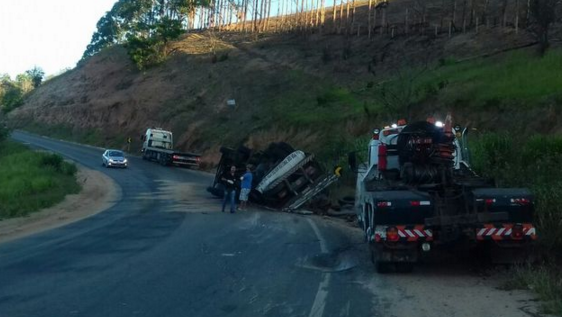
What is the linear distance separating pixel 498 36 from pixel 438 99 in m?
13.9

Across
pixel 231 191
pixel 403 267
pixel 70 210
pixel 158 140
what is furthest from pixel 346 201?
pixel 158 140

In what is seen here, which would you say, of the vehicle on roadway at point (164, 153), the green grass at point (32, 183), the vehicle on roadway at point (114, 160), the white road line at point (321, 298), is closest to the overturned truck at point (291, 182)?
the green grass at point (32, 183)

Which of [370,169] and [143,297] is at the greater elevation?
[370,169]

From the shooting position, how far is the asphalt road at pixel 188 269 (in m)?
8.73

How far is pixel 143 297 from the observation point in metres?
9.20

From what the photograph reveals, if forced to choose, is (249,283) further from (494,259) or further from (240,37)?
(240,37)

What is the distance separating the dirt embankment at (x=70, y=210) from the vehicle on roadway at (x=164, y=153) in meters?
12.9

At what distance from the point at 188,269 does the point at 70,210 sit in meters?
14.6

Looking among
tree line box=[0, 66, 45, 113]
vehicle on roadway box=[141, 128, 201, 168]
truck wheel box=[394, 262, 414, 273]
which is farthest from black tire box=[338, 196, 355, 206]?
tree line box=[0, 66, 45, 113]

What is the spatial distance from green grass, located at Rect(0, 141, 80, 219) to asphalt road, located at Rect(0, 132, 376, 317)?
3447 millimetres

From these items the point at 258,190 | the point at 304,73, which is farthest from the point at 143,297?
the point at 304,73

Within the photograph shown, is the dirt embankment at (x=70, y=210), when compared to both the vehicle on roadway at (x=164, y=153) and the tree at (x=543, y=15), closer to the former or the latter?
the vehicle on roadway at (x=164, y=153)

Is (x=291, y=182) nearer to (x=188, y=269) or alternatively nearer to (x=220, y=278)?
(x=188, y=269)

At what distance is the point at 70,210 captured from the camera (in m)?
24.8
